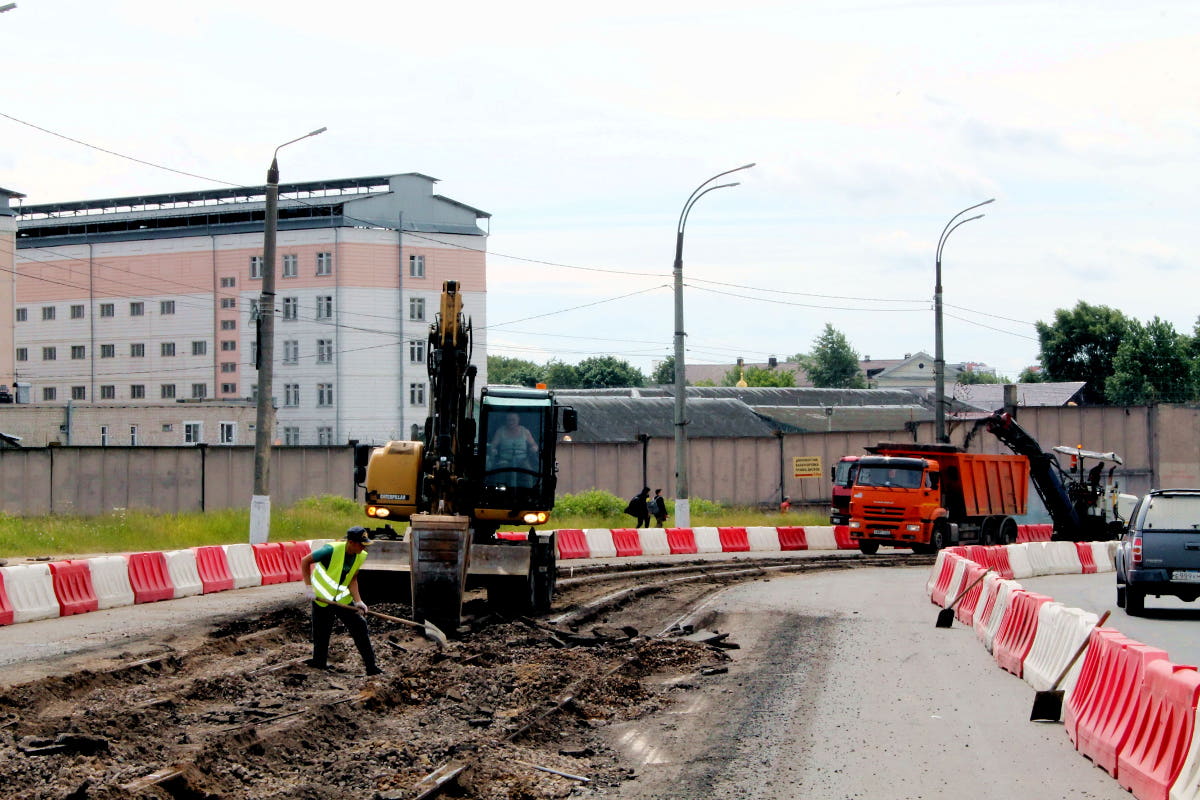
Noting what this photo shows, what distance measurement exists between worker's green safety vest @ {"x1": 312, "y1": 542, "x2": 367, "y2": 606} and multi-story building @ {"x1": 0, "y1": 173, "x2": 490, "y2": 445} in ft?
192

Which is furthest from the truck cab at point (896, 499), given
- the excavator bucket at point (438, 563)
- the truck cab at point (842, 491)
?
the excavator bucket at point (438, 563)

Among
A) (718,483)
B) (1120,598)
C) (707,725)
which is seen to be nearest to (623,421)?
(718,483)

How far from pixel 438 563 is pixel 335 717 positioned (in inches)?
225

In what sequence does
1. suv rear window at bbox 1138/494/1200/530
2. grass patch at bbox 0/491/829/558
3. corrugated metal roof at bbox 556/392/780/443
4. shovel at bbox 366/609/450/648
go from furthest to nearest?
corrugated metal roof at bbox 556/392/780/443 < grass patch at bbox 0/491/829/558 < suv rear window at bbox 1138/494/1200/530 < shovel at bbox 366/609/450/648

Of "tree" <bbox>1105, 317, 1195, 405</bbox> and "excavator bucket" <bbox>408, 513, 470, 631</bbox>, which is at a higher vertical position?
"tree" <bbox>1105, 317, 1195, 405</bbox>

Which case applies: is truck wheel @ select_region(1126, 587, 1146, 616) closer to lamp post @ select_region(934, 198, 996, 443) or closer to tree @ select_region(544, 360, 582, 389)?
lamp post @ select_region(934, 198, 996, 443)

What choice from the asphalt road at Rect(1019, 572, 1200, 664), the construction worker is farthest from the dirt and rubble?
the asphalt road at Rect(1019, 572, 1200, 664)

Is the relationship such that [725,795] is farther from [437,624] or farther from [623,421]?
[623,421]

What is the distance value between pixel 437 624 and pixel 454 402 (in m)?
3.11

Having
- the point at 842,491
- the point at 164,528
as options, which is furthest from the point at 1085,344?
the point at 164,528

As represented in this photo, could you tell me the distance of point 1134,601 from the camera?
21.1m

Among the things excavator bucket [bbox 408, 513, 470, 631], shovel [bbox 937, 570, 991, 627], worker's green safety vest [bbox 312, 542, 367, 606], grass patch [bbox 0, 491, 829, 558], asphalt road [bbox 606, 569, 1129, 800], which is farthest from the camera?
grass patch [bbox 0, 491, 829, 558]

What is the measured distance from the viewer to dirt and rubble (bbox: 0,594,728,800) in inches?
360

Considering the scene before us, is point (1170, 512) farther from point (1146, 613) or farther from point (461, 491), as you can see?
point (461, 491)
